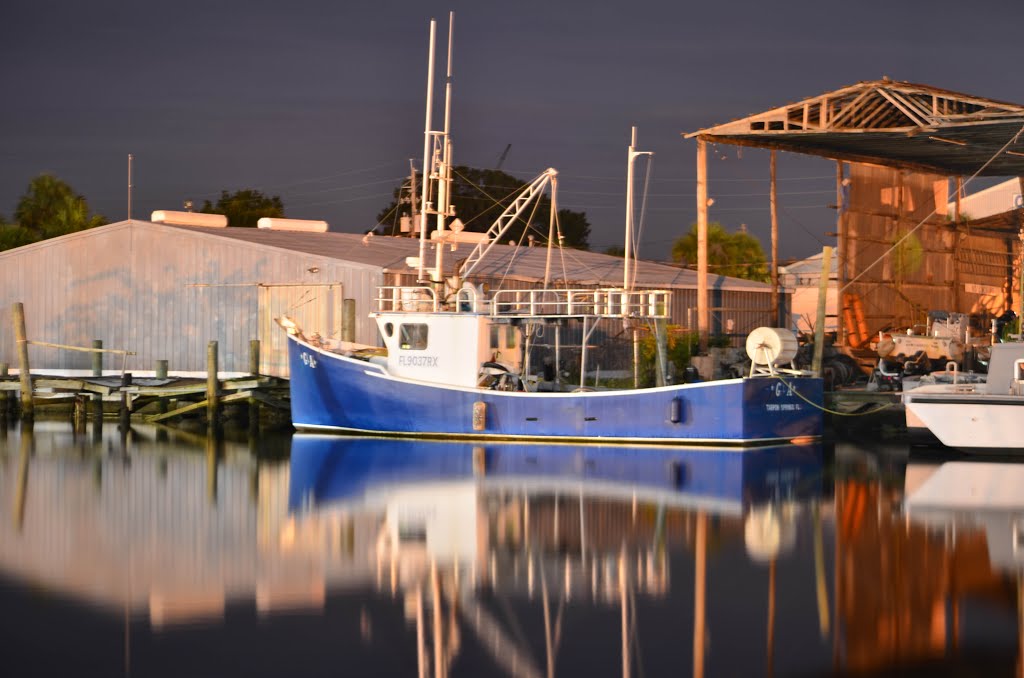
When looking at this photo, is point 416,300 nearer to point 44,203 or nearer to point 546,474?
point 546,474

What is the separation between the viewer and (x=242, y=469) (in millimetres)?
24203

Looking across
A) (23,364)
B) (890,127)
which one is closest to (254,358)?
(23,364)

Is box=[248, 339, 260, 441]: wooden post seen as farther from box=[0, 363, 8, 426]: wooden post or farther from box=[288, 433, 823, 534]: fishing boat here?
box=[0, 363, 8, 426]: wooden post

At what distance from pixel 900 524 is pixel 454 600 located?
7.31 metres

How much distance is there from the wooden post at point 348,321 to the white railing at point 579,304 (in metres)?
3.47

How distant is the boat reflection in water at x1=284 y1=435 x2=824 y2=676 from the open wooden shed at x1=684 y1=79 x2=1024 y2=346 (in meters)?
7.74

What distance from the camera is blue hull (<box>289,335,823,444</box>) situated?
1062 inches

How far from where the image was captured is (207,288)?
3550 cm

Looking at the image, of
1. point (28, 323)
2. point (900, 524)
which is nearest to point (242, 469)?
point (900, 524)

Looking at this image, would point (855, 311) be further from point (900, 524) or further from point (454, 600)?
point (454, 600)

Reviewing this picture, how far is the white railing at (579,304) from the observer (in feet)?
→ 91.3

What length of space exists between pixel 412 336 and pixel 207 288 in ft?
27.9

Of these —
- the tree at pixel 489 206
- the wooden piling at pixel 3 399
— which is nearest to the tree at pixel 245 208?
the tree at pixel 489 206

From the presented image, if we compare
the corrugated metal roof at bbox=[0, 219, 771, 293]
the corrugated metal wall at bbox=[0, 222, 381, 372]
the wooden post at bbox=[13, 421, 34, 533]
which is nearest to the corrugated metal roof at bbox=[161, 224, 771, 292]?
the corrugated metal roof at bbox=[0, 219, 771, 293]
